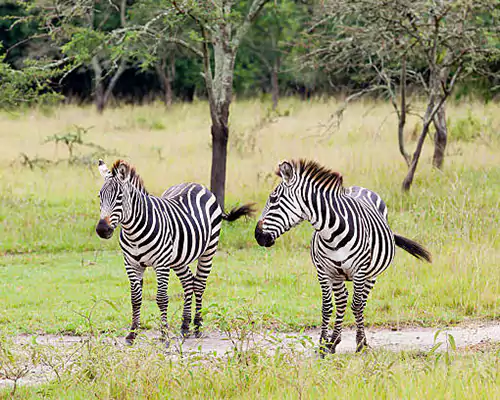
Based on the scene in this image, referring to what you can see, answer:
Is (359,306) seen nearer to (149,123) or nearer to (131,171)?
(131,171)

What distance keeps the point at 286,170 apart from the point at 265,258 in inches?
194

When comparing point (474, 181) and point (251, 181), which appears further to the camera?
point (251, 181)

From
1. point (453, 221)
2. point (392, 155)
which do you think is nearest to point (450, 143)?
point (392, 155)

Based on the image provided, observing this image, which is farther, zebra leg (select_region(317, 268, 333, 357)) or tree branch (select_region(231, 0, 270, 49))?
tree branch (select_region(231, 0, 270, 49))

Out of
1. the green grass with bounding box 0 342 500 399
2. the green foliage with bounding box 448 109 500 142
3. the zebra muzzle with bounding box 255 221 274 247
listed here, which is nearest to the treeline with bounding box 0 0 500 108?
the green foliage with bounding box 448 109 500 142

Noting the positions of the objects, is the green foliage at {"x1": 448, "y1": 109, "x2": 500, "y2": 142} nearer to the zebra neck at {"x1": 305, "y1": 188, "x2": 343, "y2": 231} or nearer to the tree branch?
the tree branch

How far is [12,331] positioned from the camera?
23.7ft

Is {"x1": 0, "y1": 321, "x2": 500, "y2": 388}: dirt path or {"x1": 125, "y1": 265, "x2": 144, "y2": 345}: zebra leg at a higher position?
{"x1": 125, "y1": 265, "x2": 144, "y2": 345}: zebra leg

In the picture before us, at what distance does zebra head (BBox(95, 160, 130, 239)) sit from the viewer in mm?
6086

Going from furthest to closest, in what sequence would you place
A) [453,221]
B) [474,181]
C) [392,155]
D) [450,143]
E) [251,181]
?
[450,143], [392,155], [251,181], [474,181], [453,221]

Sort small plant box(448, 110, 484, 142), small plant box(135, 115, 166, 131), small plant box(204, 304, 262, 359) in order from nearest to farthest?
small plant box(204, 304, 262, 359)
small plant box(448, 110, 484, 142)
small plant box(135, 115, 166, 131)

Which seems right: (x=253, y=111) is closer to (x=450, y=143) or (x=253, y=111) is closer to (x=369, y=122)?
(x=369, y=122)

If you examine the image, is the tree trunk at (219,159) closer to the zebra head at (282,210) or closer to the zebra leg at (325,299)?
the zebra leg at (325,299)

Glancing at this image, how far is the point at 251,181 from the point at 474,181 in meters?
4.33
